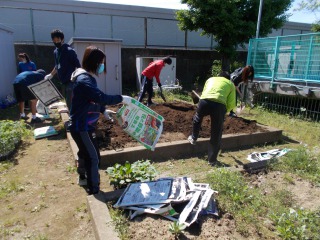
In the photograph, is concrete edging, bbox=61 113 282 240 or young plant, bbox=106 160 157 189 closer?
concrete edging, bbox=61 113 282 240

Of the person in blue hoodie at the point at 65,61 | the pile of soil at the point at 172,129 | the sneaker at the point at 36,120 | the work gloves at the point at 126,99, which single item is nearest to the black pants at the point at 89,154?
the work gloves at the point at 126,99

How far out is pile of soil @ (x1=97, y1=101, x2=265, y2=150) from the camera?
4.65m

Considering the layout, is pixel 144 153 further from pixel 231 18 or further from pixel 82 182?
pixel 231 18

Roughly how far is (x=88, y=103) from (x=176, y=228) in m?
1.53

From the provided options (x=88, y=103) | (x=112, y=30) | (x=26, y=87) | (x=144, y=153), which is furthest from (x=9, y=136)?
(x=112, y=30)

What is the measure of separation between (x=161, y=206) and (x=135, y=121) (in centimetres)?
111

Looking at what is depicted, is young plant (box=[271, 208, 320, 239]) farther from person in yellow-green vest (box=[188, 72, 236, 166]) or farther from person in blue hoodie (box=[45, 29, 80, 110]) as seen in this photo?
person in blue hoodie (box=[45, 29, 80, 110])

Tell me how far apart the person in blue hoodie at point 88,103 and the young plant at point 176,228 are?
3.67ft

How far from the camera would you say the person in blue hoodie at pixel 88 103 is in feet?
8.78

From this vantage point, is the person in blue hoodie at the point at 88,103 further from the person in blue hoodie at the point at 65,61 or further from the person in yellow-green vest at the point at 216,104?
the person in blue hoodie at the point at 65,61

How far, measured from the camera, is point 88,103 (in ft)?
9.06

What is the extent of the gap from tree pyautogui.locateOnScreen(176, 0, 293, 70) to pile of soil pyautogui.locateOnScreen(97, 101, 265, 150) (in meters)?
5.20

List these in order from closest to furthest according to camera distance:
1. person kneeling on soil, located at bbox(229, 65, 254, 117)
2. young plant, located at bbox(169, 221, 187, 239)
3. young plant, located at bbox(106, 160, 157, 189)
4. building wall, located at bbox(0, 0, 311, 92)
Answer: young plant, located at bbox(169, 221, 187, 239)
young plant, located at bbox(106, 160, 157, 189)
person kneeling on soil, located at bbox(229, 65, 254, 117)
building wall, located at bbox(0, 0, 311, 92)

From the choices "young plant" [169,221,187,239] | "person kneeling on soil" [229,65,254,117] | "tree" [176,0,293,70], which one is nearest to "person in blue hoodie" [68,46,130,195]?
"young plant" [169,221,187,239]
